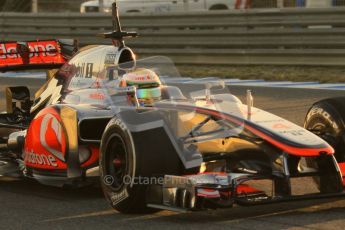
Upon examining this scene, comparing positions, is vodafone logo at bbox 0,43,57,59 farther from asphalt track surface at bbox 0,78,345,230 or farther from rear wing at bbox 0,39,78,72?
asphalt track surface at bbox 0,78,345,230

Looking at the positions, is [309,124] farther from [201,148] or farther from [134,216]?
[134,216]

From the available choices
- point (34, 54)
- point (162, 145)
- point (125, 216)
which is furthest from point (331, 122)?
point (34, 54)

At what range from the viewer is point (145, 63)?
24.8 feet

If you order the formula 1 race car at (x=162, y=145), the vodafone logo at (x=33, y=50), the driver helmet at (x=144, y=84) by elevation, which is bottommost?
the formula 1 race car at (x=162, y=145)

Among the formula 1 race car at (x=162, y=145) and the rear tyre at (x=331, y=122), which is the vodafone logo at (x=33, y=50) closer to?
the formula 1 race car at (x=162, y=145)

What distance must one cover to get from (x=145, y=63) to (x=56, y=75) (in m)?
1.32

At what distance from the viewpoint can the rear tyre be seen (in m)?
6.78

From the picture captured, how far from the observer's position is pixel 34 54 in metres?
9.39

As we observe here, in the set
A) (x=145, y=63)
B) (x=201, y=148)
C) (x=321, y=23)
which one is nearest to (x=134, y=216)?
(x=201, y=148)

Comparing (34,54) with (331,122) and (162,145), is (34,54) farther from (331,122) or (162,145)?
(331,122)

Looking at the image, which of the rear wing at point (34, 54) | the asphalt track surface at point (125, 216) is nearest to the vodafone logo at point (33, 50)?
the rear wing at point (34, 54)

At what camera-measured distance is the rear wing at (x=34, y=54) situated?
9.26 m

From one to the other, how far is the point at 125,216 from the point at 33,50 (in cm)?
331

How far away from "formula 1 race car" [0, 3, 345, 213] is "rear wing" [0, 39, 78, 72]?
1.25 m
